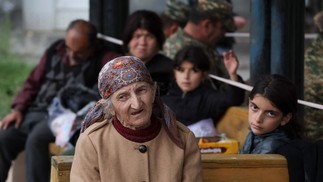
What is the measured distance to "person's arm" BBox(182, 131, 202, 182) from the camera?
4.25m

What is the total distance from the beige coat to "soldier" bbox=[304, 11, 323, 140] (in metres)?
1.66

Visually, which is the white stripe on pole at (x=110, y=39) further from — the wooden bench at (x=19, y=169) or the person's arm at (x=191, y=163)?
the person's arm at (x=191, y=163)

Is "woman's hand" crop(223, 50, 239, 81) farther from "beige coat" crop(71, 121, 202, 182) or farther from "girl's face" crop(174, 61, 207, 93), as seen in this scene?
"beige coat" crop(71, 121, 202, 182)

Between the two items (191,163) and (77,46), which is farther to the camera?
(77,46)

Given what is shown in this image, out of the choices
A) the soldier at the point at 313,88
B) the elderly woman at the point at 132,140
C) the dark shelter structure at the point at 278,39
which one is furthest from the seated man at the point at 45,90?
the elderly woman at the point at 132,140

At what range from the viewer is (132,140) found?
14.0ft

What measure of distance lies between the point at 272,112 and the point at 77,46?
8.10 feet

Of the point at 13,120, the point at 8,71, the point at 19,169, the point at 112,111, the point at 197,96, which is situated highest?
the point at 112,111

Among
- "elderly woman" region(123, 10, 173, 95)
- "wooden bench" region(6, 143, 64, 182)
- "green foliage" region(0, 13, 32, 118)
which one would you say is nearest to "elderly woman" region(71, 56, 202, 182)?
"elderly woman" region(123, 10, 173, 95)

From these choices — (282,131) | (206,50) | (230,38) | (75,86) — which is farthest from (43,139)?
(282,131)

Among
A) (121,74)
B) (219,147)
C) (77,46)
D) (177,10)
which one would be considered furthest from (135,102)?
(177,10)

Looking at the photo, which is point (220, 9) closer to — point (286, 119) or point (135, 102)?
point (286, 119)

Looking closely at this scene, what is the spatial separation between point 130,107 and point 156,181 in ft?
1.12

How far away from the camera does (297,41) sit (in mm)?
5820
